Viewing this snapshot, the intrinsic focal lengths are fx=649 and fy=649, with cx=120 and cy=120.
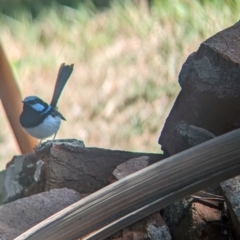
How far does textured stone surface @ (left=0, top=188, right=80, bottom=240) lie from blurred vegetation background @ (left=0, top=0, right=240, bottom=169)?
0.98 meters

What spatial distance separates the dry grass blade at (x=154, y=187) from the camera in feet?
3.76

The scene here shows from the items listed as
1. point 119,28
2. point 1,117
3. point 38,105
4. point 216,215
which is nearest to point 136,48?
point 119,28

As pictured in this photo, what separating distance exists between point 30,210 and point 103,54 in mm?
1444

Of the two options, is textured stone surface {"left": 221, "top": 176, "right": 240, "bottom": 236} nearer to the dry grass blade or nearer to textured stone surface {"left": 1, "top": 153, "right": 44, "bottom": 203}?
the dry grass blade

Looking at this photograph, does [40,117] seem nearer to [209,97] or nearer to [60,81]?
[60,81]

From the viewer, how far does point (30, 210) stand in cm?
133

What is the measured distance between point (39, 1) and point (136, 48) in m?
0.44

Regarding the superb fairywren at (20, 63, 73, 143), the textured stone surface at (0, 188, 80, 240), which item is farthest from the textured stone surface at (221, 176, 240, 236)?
the superb fairywren at (20, 63, 73, 143)

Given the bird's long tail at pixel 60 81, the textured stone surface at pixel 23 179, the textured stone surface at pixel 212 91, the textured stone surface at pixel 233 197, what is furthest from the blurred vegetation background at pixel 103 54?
the textured stone surface at pixel 233 197

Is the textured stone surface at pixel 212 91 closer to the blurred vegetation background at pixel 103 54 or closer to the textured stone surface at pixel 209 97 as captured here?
the textured stone surface at pixel 209 97

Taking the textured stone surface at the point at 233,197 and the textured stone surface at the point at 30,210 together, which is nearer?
the textured stone surface at the point at 233,197

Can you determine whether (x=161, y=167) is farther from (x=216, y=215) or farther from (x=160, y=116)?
(x=160, y=116)

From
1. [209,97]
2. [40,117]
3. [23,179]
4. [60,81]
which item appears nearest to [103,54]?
[60,81]

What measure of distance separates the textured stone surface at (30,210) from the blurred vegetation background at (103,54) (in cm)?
98
